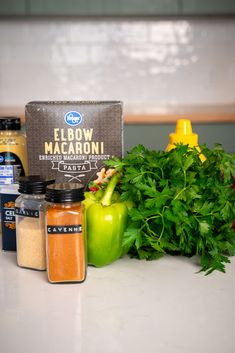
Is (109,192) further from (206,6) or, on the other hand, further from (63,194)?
(206,6)

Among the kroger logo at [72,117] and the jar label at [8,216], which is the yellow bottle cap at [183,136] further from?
the jar label at [8,216]

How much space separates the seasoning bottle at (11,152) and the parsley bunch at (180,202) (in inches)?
9.4

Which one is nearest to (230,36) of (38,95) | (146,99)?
(146,99)

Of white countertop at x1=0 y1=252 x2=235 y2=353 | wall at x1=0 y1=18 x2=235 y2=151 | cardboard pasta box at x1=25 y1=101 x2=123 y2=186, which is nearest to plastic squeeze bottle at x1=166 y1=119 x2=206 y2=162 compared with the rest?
cardboard pasta box at x1=25 y1=101 x2=123 y2=186

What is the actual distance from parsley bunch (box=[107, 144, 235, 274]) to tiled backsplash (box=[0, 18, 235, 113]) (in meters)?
2.17

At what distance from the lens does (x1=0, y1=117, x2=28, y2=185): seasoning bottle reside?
4.01 ft

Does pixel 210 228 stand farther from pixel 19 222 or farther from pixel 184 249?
pixel 19 222

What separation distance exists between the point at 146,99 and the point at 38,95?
2.19 ft

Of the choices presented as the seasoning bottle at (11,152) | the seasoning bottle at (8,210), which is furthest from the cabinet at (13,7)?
the seasoning bottle at (8,210)

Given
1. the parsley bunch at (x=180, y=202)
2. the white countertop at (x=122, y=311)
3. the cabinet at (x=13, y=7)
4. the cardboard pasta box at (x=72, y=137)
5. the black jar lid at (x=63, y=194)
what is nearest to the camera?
the white countertop at (x=122, y=311)

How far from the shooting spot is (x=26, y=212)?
1.04 m

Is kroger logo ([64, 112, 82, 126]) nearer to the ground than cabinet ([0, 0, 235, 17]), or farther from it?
nearer to the ground

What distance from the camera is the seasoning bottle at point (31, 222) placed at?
102 cm

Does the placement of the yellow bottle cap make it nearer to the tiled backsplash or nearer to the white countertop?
the white countertop
